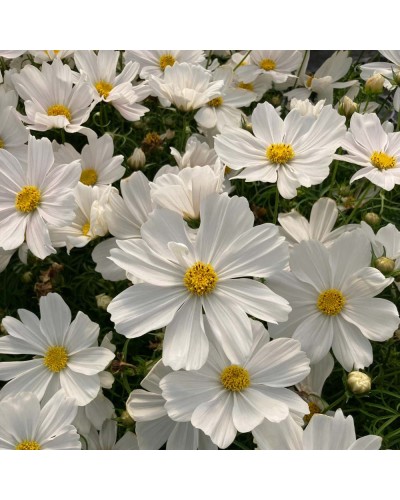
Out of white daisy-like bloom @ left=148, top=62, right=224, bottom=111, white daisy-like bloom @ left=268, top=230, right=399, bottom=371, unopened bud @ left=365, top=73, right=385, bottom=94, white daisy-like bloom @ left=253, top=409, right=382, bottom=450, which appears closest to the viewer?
white daisy-like bloom @ left=253, top=409, right=382, bottom=450

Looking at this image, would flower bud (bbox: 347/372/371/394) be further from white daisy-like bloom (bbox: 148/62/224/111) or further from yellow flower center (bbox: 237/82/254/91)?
yellow flower center (bbox: 237/82/254/91)

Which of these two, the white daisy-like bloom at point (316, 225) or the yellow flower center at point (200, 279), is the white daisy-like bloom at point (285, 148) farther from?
the yellow flower center at point (200, 279)

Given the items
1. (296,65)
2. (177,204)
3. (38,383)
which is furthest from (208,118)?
(38,383)

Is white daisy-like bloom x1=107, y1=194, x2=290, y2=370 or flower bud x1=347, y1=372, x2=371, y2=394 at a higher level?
white daisy-like bloom x1=107, y1=194, x2=290, y2=370

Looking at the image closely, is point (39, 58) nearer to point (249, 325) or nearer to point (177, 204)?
point (177, 204)

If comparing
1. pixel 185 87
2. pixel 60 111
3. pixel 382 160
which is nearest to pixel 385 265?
pixel 382 160

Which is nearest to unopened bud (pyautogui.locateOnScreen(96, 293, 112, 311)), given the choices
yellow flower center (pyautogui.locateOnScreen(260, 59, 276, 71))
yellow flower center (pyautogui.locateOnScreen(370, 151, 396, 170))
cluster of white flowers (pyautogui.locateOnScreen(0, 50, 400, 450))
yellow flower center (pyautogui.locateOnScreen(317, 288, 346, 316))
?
cluster of white flowers (pyautogui.locateOnScreen(0, 50, 400, 450))
